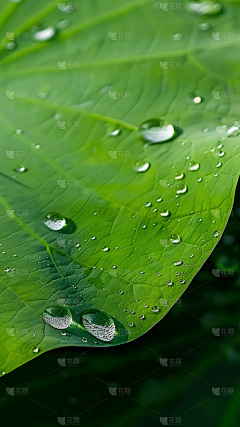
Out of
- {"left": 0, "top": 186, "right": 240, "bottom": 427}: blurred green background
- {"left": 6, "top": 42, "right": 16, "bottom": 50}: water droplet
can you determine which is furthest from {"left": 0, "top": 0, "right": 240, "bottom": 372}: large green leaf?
{"left": 0, "top": 186, "right": 240, "bottom": 427}: blurred green background

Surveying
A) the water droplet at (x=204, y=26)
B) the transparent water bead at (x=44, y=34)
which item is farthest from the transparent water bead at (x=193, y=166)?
the transparent water bead at (x=44, y=34)

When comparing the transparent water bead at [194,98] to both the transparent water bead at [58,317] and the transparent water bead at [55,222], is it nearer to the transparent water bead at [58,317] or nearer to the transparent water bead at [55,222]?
the transparent water bead at [55,222]

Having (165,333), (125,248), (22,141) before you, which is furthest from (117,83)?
(165,333)

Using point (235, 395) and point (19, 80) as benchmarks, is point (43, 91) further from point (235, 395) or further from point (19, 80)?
point (235, 395)

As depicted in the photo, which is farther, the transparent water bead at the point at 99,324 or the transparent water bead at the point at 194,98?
the transparent water bead at the point at 99,324

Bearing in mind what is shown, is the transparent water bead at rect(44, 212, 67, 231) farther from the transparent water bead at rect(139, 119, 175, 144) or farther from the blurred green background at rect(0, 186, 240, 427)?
the blurred green background at rect(0, 186, 240, 427)

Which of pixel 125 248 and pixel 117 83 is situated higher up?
pixel 117 83

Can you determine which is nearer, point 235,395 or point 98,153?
point 98,153
